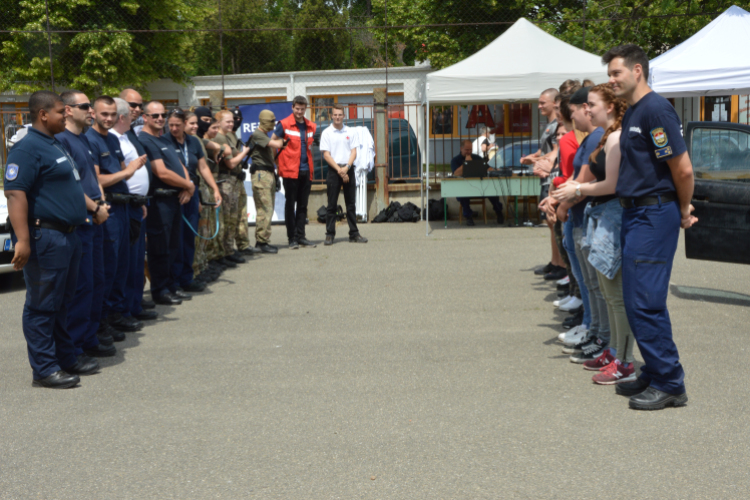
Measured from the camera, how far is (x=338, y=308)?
7590 mm

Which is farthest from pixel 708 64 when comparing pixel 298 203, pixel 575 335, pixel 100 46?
pixel 100 46

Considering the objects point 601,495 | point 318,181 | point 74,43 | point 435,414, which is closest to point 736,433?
point 601,495

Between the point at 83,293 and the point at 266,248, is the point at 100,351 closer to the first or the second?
the point at 83,293

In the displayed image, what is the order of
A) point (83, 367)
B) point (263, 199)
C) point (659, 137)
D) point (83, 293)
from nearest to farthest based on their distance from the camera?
point (659, 137), point (83, 367), point (83, 293), point (263, 199)

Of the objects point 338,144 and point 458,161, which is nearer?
point 338,144

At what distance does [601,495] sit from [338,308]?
14.5 ft

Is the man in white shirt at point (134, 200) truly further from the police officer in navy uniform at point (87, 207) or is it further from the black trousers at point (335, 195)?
the black trousers at point (335, 195)

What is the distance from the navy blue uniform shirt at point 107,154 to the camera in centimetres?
629

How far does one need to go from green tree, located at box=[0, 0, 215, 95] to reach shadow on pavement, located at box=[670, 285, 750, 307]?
1763 centimetres

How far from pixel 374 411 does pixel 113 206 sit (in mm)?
3133

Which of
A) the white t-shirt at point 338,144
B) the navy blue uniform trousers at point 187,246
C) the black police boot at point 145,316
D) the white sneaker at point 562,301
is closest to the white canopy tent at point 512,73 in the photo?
the white t-shirt at point 338,144

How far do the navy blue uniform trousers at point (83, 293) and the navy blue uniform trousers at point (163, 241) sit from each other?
1882 mm

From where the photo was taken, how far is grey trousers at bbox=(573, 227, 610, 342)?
549 centimetres

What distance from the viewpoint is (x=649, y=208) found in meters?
4.42
